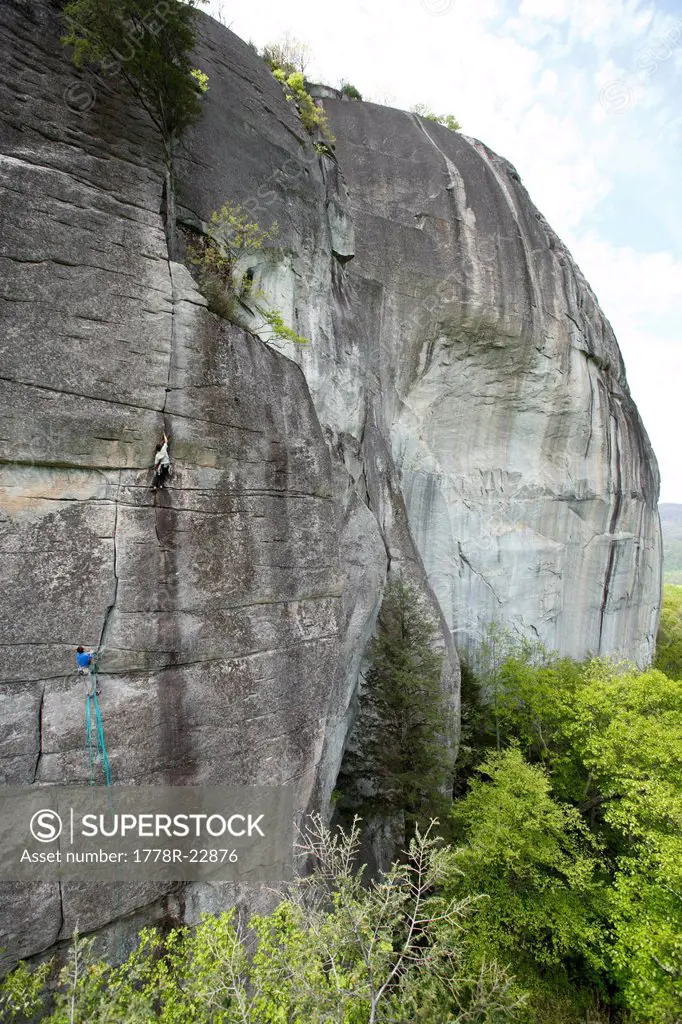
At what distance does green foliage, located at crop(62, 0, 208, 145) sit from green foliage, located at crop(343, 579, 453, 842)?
1068cm

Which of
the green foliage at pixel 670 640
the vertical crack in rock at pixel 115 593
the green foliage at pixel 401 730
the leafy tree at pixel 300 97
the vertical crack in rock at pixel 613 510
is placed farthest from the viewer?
the green foliage at pixel 670 640

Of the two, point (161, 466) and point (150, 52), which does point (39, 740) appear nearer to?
point (161, 466)

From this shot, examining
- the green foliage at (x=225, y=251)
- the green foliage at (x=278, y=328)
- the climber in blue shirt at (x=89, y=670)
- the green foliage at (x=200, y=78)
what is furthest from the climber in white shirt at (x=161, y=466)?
the green foliage at (x=200, y=78)

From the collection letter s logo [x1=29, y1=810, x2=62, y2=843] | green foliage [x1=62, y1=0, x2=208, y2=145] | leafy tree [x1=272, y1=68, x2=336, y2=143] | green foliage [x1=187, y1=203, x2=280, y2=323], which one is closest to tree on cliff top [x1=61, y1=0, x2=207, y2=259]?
green foliage [x1=62, y1=0, x2=208, y2=145]

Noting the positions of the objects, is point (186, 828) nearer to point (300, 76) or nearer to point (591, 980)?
point (591, 980)

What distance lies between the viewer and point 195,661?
6520 mm

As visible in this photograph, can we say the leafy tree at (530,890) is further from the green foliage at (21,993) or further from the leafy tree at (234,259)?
the leafy tree at (234,259)

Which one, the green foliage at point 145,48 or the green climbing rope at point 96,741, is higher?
the green foliage at point 145,48

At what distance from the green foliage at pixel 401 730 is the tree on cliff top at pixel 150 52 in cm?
945

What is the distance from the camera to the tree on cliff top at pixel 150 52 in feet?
21.2

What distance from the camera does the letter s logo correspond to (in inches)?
213

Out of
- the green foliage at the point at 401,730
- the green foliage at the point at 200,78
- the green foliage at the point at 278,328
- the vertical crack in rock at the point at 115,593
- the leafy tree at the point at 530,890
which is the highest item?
the green foliage at the point at 200,78

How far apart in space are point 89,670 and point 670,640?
2922 cm

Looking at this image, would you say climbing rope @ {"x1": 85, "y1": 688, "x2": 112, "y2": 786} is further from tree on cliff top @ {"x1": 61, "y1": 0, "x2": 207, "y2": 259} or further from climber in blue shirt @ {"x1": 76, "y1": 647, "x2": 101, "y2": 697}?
tree on cliff top @ {"x1": 61, "y1": 0, "x2": 207, "y2": 259}
